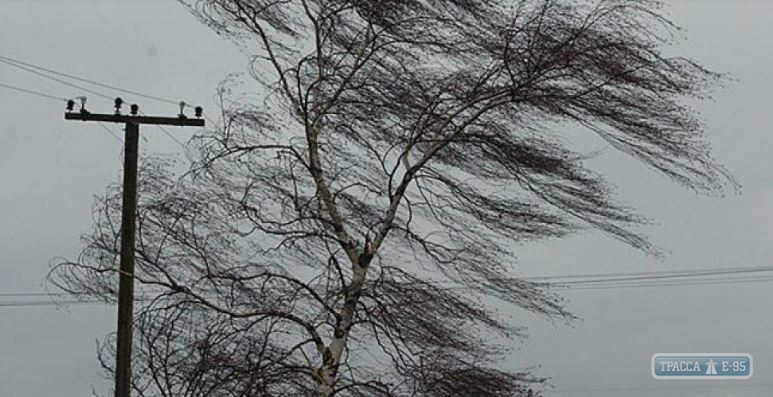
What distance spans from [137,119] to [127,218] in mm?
3696

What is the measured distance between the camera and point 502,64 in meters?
15.8

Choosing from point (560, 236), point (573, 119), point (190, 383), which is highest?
point (573, 119)

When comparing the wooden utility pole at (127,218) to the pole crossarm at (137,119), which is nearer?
the wooden utility pole at (127,218)

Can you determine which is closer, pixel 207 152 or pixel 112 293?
pixel 207 152

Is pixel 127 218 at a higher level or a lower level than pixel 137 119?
lower

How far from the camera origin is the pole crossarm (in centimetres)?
2203

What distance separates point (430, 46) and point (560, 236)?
93.1 inches

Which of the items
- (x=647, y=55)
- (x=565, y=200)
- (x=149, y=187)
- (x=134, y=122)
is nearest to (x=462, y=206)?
(x=565, y=200)

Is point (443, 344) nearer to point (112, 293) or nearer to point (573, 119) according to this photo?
point (573, 119)

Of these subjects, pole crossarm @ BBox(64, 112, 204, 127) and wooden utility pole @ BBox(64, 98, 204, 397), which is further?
pole crossarm @ BBox(64, 112, 204, 127)

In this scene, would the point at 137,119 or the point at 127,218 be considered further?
the point at 137,119

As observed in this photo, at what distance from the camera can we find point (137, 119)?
21.9 meters

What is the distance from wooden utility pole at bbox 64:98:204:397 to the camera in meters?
17.6

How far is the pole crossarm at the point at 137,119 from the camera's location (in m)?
22.0
